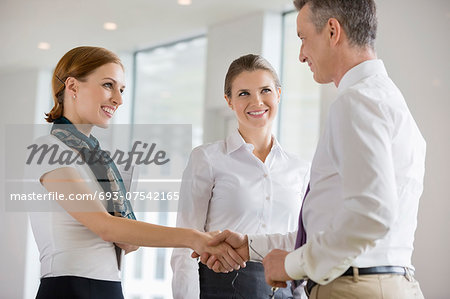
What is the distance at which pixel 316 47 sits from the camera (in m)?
1.61

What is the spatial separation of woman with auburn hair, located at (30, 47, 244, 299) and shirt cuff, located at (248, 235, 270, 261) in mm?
55

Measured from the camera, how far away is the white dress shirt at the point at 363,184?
126 cm

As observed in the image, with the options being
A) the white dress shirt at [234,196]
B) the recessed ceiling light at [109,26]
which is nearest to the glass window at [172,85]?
the recessed ceiling light at [109,26]

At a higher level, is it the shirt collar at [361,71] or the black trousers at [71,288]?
the shirt collar at [361,71]

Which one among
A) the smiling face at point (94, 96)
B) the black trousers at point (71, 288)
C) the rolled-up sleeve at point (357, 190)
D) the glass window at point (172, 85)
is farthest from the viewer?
the glass window at point (172, 85)

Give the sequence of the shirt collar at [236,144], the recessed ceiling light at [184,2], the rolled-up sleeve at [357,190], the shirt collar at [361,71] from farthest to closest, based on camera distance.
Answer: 1. the recessed ceiling light at [184,2]
2. the shirt collar at [236,144]
3. the shirt collar at [361,71]
4. the rolled-up sleeve at [357,190]

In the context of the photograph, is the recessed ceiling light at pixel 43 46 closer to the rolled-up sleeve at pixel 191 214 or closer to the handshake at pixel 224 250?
the rolled-up sleeve at pixel 191 214

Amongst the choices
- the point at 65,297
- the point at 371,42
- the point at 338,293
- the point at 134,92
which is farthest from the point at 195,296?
the point at 134,92

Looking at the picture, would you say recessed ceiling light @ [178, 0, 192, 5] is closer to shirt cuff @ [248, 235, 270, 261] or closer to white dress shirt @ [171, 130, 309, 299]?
white dress shirt @ [171, 130, 309, 299]

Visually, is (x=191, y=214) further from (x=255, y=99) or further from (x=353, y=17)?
(x=353, y=17)

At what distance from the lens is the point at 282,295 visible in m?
2.16

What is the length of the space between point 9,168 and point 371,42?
647 centimetres

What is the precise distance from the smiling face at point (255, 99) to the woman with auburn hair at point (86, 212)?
2.13ft

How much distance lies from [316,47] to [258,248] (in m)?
0.79
